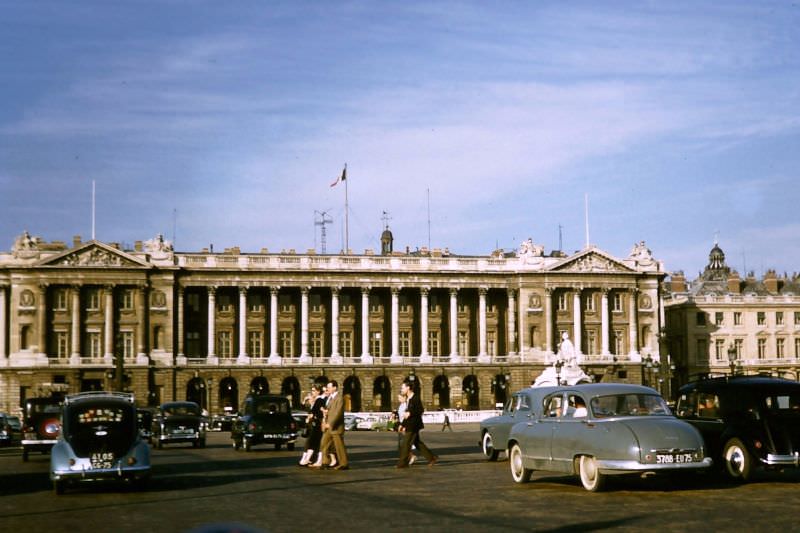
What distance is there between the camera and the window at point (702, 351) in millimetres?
115812

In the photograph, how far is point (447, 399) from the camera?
4158 inches

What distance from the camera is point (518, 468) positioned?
24688 mm

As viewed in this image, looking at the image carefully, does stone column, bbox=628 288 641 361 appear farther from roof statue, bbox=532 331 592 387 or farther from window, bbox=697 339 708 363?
roof statue, bbox=532 331 592 387

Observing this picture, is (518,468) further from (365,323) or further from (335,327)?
(365,323)

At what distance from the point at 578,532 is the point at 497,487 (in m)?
7.54

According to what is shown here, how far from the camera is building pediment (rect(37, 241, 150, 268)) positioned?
96625 mm

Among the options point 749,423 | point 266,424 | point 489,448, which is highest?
point 749,423

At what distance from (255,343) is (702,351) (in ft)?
140

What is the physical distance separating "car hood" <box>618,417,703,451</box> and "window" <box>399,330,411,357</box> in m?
84.2

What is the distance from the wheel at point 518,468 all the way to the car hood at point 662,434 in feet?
10.9

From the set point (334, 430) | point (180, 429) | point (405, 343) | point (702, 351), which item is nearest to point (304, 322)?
point (405, 343)

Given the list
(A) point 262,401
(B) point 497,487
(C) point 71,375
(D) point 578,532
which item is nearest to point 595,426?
(B) point 497,487

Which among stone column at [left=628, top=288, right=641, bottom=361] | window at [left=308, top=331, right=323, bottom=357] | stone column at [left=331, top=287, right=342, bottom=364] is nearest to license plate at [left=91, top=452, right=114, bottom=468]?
stone column at [left=331, top=287, right=342, bottom=364]

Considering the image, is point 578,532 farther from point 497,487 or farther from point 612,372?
point 612,372
